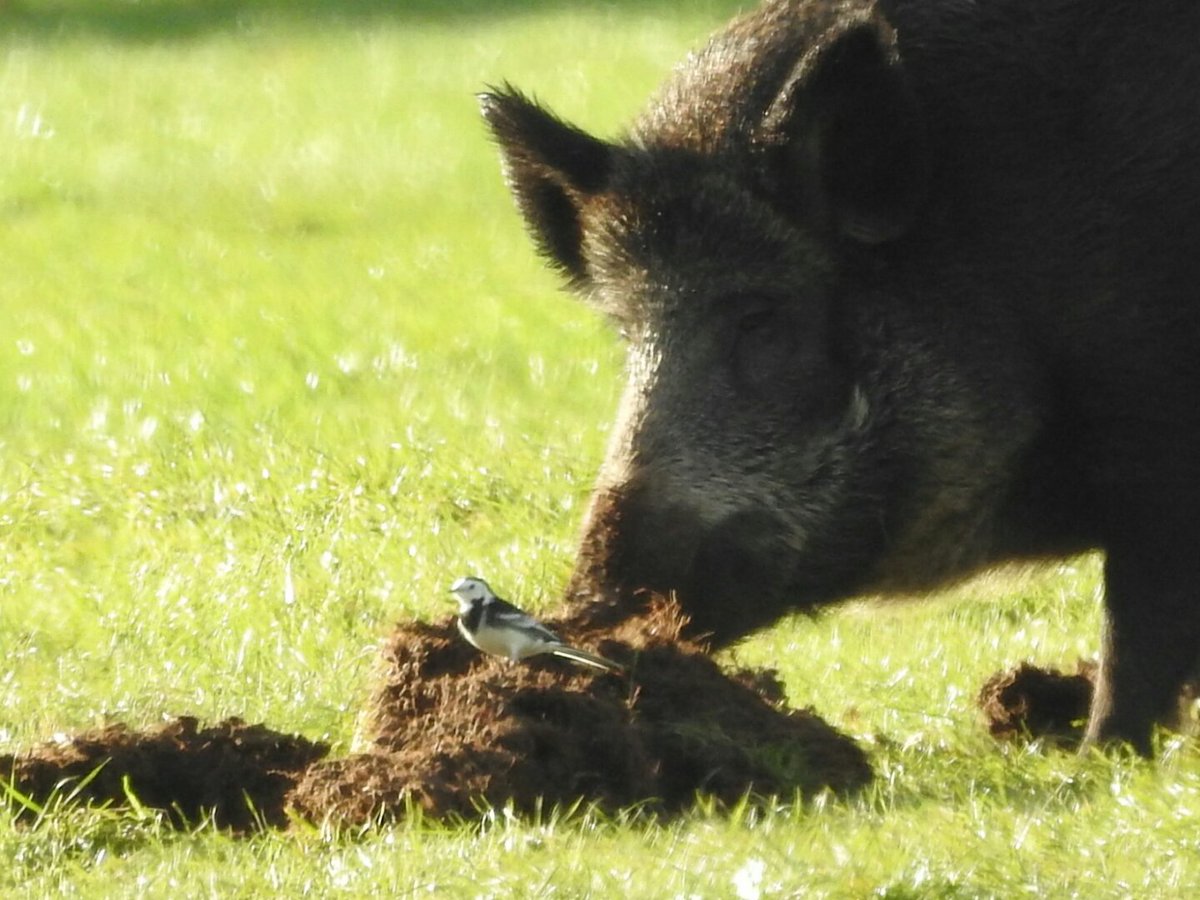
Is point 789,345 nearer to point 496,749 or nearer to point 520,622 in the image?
point 520,622

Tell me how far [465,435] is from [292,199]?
24.0ft

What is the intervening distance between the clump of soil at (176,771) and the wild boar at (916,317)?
862mm

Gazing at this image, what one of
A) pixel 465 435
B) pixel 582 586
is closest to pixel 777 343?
pixel 582 586

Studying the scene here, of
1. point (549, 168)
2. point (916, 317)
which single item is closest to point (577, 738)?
point (916, 317)

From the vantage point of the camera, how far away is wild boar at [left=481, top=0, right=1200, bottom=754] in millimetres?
5801

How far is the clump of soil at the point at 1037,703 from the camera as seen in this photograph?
240 inches

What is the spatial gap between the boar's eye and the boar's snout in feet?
1.08

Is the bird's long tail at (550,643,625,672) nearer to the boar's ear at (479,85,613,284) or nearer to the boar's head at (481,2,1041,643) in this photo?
the boar's head at (481,2,1041,643)

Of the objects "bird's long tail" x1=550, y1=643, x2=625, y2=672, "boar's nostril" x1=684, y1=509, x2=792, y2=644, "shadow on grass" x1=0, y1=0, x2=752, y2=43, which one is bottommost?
"bird's long tail" x1=550, y1=643, x2=625, y2=672

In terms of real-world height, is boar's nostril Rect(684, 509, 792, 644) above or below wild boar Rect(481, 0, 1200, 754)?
below

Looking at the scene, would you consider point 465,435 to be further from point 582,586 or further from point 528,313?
point 582,586

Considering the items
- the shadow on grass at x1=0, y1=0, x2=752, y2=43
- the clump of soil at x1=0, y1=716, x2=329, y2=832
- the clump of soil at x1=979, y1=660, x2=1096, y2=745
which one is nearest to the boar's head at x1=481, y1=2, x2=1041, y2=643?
the clump of soil at x1=979, y1=660, x2=1096, y2=745

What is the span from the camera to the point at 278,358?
11.1 meters

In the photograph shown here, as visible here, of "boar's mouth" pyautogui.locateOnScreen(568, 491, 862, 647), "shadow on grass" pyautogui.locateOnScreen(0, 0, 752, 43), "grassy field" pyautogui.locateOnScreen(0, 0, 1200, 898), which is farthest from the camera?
"shadow on grass" pyautogui.locateOnScreen(0, 0, 752, 43)
